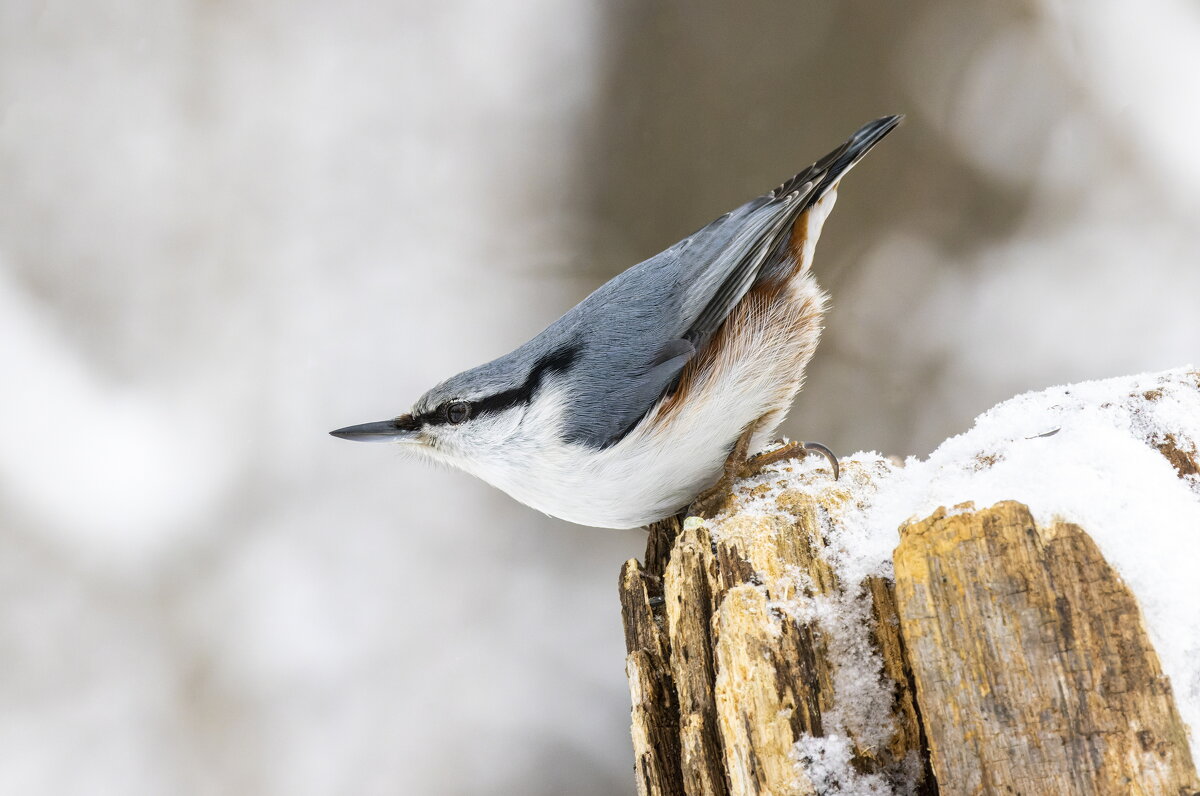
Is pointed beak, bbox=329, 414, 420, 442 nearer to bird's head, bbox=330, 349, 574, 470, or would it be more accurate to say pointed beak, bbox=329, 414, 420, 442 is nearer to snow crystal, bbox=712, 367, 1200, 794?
bird's head, bbox=330, 349, 574, 470

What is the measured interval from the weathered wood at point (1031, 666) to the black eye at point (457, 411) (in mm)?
1041

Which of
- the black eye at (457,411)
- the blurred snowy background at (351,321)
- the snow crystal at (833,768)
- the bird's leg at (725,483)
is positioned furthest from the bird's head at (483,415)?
the blurred snowy background at (351,321)

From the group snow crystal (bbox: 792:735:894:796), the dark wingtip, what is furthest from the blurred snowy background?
snow crystal (bbox: 792:735:894:796)

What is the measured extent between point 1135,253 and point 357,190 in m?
2.64

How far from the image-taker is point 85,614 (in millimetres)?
2607

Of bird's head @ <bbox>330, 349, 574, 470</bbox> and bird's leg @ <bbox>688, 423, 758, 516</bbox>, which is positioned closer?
bird's leg @ <bbox>688, 423, 758, 516</bbox>

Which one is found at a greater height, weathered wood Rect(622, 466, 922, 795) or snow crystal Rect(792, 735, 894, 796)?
weathered wood Rect(622, 466, 922, 795)

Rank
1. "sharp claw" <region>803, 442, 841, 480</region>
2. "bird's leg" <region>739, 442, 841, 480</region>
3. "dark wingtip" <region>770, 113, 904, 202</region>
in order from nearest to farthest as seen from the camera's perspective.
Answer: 1. "sharp claw" <region>803, 442, 841, 480</region>
2. "bird's leg" <region>739, 442, 841, 480</region>
3. "dark wingtip" <region>770, 113, 904, 202</region>

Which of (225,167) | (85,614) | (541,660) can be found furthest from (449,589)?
(225,167)

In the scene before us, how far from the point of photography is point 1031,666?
3.13 ft

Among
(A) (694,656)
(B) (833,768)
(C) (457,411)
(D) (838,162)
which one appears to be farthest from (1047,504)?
(C) (457,411)

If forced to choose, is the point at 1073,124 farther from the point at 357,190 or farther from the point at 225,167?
the point at 225,167

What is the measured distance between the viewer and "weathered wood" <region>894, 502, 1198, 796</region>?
0.91m

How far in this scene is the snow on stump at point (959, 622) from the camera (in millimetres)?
934
